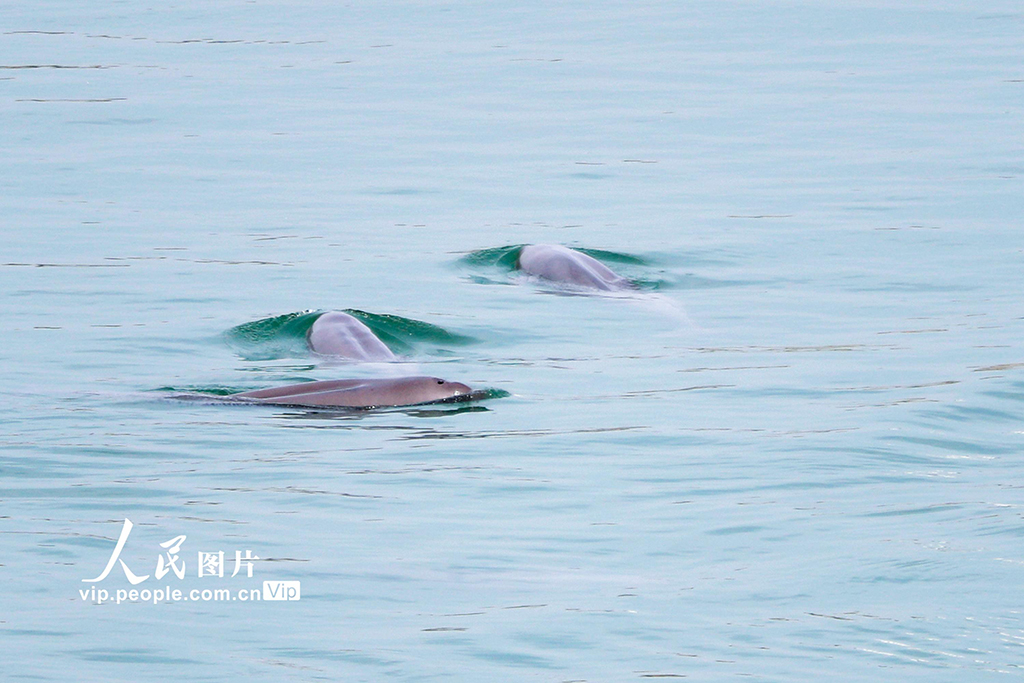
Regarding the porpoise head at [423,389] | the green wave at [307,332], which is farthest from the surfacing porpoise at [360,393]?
the green wave at [307,332]

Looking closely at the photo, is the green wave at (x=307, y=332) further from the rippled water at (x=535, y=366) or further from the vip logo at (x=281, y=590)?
the vip logo at (x=281, y=590)

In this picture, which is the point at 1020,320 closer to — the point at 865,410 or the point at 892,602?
the point at 865,410

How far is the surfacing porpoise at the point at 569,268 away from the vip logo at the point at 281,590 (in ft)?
22.3

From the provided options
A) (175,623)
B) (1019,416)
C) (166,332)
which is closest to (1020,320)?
(1019,416)

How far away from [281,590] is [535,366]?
4.50m

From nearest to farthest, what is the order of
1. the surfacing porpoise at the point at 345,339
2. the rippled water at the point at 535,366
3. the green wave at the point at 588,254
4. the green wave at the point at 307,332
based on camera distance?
the rippled water at the point at 535,366
the surfacing porpoise at the point at 345,339
the green wave at the point at 307,332
the green wave at the point at 588,254

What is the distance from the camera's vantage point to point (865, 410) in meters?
9.66

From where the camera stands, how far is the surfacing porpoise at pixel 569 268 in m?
13.3

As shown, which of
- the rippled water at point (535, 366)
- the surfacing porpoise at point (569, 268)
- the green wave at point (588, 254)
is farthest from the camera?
the green wave at point (588, 254)

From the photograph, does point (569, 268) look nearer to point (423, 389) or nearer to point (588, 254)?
point (588, 254)

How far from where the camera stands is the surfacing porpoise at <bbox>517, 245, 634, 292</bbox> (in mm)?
13344

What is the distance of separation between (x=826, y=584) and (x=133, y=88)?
1867 centimetres

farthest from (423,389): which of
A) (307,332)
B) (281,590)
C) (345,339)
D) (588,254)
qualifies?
(588,254)

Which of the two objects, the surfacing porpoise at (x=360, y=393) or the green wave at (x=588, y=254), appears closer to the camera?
the surfacing porpoise at (x=360, y=393)
